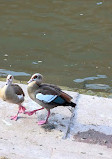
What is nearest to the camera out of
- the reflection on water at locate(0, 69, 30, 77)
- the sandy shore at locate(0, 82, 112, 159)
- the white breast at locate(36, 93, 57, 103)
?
the sandy shore at locate(0, 82, 112, 159)

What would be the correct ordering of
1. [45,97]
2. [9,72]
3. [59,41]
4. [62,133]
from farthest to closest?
1. [59,41]
2. [9,72]
3. [45,97]
4. [62,133]

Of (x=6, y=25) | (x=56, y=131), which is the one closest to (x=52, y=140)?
(x=56, y=131)

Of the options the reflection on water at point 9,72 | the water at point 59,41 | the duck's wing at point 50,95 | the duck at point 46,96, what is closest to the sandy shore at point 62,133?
the duck at point 46,96

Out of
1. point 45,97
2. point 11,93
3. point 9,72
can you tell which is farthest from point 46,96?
point 9,72

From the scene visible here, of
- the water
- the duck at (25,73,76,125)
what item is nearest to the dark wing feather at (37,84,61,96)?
the duck at (25,73,76,125)

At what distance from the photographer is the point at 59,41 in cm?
937

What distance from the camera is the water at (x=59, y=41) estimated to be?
7852mm

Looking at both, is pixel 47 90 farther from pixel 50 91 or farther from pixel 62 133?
pixel 62 133

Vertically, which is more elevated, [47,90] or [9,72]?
[47,90]

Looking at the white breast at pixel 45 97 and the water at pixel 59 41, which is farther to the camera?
the water at pixel 59 41

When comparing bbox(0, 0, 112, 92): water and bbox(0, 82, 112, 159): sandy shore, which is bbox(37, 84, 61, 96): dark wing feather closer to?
bbox(0, 82, 112, 159): sandy shore

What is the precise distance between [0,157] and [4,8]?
28.4 ft

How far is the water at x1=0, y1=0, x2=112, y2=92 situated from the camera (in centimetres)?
785

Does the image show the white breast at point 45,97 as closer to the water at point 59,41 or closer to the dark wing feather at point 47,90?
the dark wing feather at point 47,90
